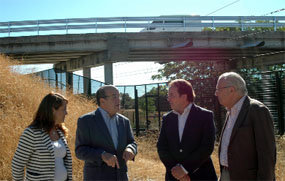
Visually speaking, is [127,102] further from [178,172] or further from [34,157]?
[34,157]

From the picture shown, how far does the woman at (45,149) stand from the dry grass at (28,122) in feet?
8.32

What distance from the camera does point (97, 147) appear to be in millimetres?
3459

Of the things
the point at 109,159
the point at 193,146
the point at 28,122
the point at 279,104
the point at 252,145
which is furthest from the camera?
the point at 279,104

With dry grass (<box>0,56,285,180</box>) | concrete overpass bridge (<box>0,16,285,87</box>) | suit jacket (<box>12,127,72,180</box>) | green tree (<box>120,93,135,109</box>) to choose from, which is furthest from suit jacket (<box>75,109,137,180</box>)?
concrete overpass bridge (<box>0,16,285,87</box>)

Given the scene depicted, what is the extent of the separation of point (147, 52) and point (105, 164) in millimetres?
23976

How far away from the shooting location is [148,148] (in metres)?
8.95

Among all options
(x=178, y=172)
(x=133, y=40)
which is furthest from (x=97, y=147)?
(x=133, y=40)

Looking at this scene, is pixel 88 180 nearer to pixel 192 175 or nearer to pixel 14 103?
pixel 192 175

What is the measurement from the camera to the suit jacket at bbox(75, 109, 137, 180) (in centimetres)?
340

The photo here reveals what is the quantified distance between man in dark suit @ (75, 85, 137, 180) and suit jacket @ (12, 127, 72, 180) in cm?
38

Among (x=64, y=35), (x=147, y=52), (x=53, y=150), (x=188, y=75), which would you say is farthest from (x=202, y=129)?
(x=188, y=75)

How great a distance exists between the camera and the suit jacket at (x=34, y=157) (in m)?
3.08

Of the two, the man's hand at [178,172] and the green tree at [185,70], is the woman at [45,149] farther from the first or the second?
the green tree at [185,70]

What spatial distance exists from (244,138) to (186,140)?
0.68 m
